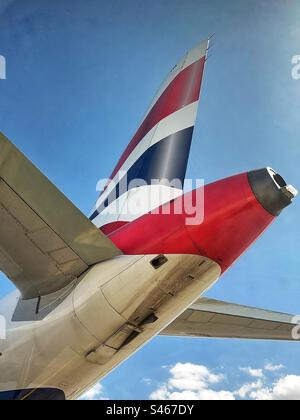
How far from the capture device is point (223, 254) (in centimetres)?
404

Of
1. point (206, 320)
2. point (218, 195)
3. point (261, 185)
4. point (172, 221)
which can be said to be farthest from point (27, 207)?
point (206, 320)

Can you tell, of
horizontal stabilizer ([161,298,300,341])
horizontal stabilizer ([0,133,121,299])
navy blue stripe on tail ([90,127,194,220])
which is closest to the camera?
horizontal stabilizer ([0,133,121,299])

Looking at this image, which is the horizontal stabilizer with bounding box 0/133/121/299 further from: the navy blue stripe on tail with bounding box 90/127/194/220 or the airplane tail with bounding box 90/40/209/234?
the navy blue stripe on tail with bounding box 90/127/194/220

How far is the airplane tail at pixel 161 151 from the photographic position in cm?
562

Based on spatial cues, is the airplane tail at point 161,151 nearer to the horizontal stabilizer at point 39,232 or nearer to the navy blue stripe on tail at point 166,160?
the navy blue stripe on tail at point 166,160

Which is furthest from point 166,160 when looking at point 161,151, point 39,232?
point 39,232

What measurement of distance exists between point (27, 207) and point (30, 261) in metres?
0.69

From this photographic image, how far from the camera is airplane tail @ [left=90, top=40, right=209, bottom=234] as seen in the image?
18.4 feet

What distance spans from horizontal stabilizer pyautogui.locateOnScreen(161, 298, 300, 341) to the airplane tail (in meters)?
1.67

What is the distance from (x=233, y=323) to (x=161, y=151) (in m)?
2.48

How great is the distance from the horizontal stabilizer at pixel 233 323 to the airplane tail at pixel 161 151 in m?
1.67

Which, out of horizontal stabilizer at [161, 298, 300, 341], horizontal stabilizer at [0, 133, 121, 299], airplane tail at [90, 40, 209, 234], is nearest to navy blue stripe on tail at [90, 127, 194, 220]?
airplane tail at [90, 40, 209, 234]

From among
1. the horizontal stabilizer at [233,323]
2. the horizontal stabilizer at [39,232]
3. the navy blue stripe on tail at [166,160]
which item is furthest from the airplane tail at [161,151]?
the horizontal stabilizer at [233,323]
